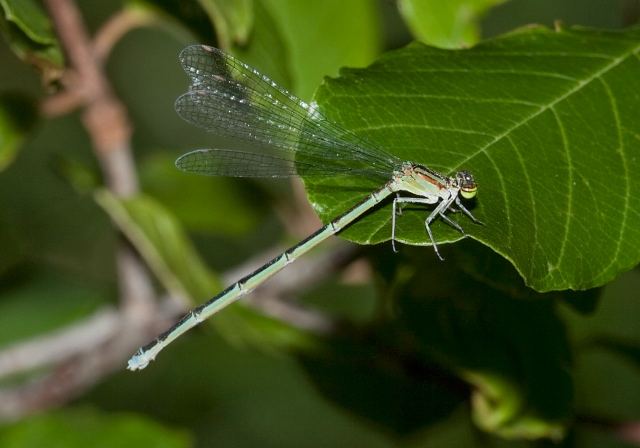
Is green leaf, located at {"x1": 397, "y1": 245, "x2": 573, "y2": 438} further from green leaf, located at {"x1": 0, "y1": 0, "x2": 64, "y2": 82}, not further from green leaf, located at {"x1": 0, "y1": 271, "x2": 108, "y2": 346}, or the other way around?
green leaf, located at {"x1": 0, "y1": 271, "x2": 108, "y2": 346}

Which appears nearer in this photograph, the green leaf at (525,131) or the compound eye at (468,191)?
the green leaf at (525,131)

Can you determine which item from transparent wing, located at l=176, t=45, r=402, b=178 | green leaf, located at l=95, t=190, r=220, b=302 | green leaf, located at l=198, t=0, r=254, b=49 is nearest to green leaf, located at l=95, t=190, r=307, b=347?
green leaf, located at l=95, t=190, r=220, b=302

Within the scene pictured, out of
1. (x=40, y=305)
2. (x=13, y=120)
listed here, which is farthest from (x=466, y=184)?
(x=40, y=305)

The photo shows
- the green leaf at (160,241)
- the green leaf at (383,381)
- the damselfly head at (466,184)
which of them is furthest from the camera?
the green leaf at (383,381)

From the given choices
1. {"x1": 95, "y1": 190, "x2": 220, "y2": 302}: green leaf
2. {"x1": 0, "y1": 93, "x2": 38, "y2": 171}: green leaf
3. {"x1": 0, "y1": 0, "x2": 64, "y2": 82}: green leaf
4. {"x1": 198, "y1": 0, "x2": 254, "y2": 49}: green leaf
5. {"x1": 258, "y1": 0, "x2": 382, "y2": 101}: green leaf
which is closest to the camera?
{"x1": 0, "y1": 0, "x2": 64, "y2": 82}: green leaf

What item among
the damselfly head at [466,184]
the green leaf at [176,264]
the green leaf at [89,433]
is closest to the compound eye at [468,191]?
the damselfly head at [466,184]

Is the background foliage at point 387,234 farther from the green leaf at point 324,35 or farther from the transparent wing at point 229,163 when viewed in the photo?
the transparent wing at point 229,163

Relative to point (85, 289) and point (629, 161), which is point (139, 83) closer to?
point (85, 289)
